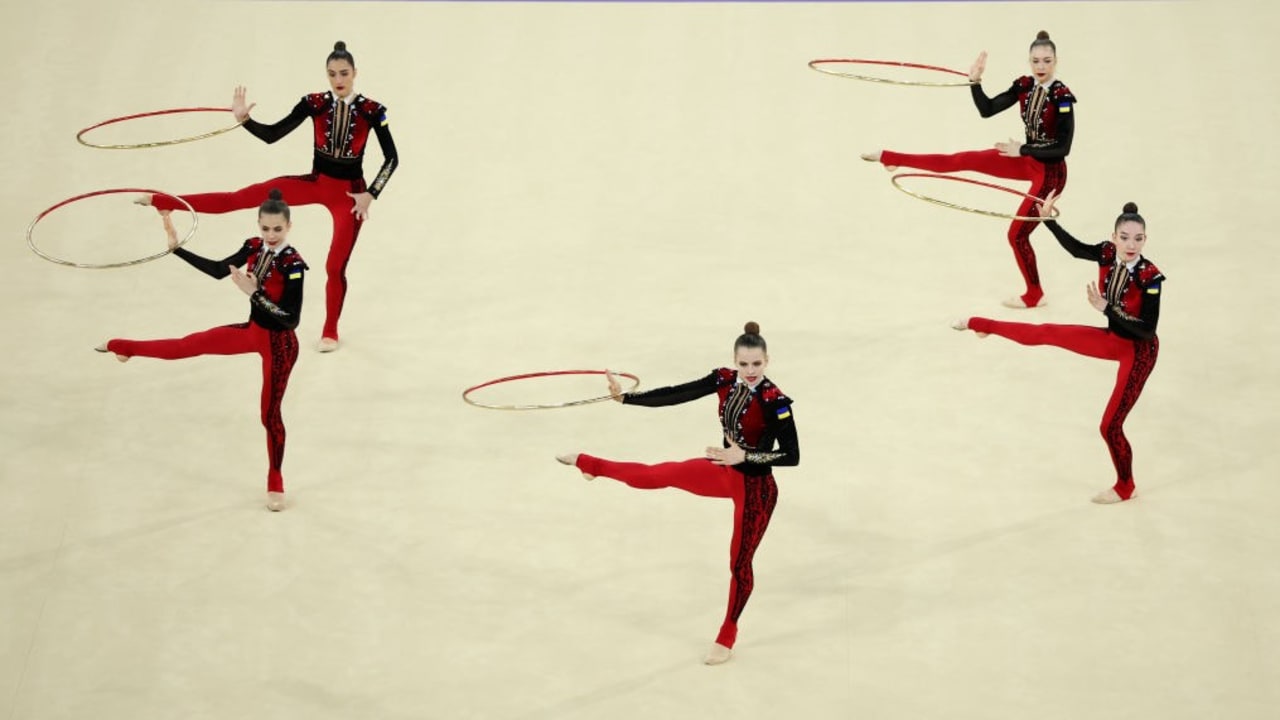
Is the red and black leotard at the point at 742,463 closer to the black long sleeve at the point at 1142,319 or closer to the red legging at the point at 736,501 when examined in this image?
the red legging at the point at 736,501

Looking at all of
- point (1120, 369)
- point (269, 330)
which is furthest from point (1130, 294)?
point (269, 330)

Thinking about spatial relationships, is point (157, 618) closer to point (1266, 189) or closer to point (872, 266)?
point (872, 266)

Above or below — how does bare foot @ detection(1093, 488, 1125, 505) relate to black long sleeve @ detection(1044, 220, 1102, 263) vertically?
below

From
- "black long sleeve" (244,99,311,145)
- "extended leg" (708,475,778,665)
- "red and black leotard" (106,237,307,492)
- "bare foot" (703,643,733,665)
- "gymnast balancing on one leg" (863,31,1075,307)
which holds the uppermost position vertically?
"gymnast balancing on one leg" (863,31,1075,307)

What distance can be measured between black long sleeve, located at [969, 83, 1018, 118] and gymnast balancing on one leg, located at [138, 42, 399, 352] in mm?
3617

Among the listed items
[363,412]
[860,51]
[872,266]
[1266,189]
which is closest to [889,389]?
[872,266]

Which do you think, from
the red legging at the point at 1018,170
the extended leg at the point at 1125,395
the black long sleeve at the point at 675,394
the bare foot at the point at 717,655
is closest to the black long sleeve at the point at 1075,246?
the extended leg at the point at 1125,395

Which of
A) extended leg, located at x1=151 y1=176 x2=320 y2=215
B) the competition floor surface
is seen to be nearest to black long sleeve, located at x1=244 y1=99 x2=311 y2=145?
extended leg, located at x1=151 y1=176 x2=320 y2=215

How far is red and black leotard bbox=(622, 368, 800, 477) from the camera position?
26.1 ft

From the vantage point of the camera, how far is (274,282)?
923cm

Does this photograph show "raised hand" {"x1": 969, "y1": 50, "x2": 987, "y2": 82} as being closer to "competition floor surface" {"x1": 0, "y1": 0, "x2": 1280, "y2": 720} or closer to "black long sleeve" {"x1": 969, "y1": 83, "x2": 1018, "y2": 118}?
"black long sleeve" {"x1": 969, "y1": 83, "x2": 1018, "y2": 118}

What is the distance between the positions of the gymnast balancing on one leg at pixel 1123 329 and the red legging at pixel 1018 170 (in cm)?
172

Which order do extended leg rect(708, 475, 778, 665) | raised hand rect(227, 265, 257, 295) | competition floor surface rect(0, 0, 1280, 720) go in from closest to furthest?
extended leg rect(708, 475, 778, 665) → competition floor surface rect(0, 0, 1280, 720) → raised hand rect(227, 265, 257, 295)

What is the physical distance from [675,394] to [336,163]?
362 centimetres
